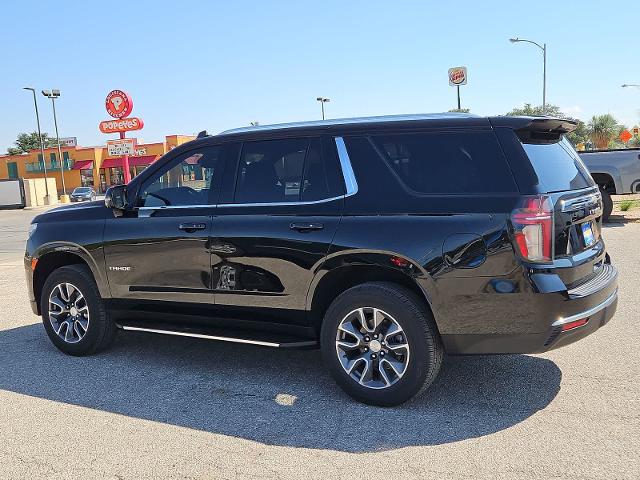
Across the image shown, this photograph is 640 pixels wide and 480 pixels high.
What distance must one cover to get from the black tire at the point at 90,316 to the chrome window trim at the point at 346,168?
2.57 m

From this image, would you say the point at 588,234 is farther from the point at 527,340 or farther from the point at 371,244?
the point at 371,244

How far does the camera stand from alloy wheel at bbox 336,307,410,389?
3951mm

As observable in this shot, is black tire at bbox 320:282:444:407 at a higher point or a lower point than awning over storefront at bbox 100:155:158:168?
lower

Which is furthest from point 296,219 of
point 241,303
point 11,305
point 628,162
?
point 628,162

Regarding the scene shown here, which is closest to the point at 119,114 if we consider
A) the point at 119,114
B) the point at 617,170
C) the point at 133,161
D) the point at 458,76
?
the point at 119,114

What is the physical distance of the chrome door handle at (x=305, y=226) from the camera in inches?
164

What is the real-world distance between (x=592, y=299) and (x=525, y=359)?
126 cm

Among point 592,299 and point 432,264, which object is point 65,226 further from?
point 592,299

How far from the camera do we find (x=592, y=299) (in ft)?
12.4

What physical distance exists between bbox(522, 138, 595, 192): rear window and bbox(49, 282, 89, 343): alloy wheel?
3918 mm

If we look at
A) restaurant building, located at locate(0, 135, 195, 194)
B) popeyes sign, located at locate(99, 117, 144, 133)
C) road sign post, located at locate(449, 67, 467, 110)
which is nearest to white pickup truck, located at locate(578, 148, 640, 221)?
popeyes sign, located at locate(99, 117, 144, 133)

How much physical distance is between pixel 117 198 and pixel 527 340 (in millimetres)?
3392

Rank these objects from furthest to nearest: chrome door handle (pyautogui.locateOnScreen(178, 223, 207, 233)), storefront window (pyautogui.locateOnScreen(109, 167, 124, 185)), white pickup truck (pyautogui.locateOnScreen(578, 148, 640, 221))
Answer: storefront window (pyautogui.locateOnScreen(109, 167, 124, 185))
white pickup truck (pyautogui.locateOnScreen(578, 148, 640, 221))
chrome door handle (pyautogui.locateOnScreen(178, 223, 207, 233))

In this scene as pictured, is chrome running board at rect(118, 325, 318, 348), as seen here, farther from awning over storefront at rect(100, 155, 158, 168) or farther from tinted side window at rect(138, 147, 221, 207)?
awning over storefront at rect(100, 155, 158, 168)
